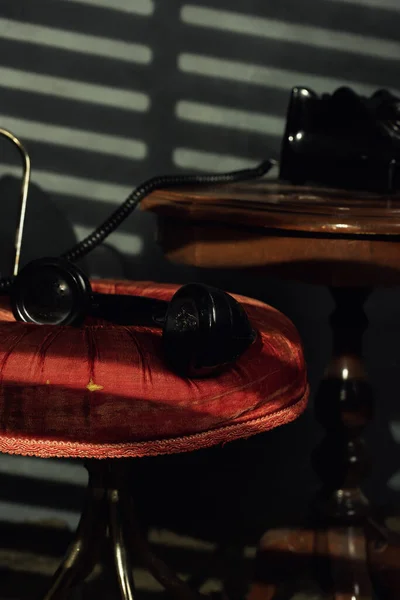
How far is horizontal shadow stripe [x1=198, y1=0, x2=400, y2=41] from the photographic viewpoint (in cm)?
175

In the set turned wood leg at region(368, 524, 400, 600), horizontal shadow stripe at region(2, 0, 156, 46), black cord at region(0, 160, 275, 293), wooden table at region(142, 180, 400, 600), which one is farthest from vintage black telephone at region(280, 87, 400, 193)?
turned wood leg at region(368, 524, 400, 600)

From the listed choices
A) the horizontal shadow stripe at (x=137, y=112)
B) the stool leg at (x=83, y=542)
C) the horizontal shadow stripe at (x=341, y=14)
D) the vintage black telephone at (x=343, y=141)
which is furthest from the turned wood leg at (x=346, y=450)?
the horizontal shadow stripe at (x=341, y=14)

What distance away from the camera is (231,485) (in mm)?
1905

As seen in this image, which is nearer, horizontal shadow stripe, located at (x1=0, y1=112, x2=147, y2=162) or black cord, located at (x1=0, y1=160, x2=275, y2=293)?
black cord, located at (x1=0, y1=160, x2=275, y2=293)

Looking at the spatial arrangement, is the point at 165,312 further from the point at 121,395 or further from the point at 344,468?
the point at 344,468

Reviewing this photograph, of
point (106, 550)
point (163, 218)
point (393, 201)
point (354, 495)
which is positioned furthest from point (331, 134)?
point (106, 550)

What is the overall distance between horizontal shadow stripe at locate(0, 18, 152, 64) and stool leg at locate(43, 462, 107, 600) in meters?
0.91

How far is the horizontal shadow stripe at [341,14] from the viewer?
69.0 inches

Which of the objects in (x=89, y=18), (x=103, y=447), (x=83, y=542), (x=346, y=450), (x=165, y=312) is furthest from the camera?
(x=89, y=18)

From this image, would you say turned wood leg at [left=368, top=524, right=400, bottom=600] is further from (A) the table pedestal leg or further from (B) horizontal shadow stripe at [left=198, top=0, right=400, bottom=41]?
(B) horizontal shadow stripe at [left=198, top=0, right=400, bottom=41]

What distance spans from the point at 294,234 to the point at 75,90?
2.74 feet

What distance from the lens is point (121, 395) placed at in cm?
86

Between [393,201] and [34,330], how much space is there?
0.56 m

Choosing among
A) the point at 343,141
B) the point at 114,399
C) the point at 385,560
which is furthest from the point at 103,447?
the point at 385,560
